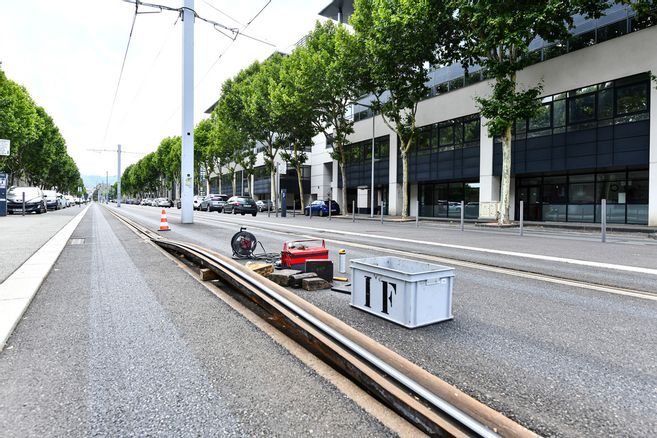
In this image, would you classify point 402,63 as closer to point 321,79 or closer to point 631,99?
point 321,79

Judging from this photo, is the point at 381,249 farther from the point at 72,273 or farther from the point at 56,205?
the point at 56,205

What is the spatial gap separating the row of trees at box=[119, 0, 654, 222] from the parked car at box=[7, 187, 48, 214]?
18442 mm

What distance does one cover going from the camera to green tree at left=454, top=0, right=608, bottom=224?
17984mm

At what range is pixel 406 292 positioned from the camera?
11.7 ft

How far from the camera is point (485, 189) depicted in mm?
27016

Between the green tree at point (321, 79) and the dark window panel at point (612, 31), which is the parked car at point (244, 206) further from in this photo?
the dark window panel at point (612, 31)

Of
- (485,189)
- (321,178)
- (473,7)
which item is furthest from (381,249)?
(321,178)

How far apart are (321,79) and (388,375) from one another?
99.1 feet

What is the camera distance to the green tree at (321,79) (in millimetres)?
28047

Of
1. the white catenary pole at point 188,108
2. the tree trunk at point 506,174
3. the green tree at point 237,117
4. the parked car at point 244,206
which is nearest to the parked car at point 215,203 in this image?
the parked car at point 244,206

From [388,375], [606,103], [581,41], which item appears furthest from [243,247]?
[581,41]

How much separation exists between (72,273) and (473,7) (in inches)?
779

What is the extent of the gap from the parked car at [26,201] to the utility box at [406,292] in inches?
1261

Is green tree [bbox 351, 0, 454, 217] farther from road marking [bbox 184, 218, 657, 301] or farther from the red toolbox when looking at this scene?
the red toolbox
